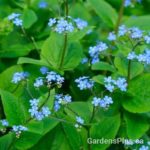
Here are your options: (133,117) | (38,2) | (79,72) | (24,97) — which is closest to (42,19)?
(38,2)

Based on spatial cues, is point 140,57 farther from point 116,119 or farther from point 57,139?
point 57,139

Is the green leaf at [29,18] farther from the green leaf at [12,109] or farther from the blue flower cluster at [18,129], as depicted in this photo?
the blue flower cluster at [18,129]

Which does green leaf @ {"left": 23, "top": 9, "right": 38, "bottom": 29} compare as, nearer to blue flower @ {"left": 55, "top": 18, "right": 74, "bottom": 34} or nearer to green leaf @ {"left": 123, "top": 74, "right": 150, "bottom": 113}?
blue flower @ {"left": 55, "top": 18, "right": 74, "bottom": 34}

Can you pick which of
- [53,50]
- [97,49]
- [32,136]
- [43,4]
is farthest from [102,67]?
[43,4]

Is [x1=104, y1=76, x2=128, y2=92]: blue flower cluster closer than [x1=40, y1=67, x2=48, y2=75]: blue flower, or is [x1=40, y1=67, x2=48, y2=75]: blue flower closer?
[x1=104, y1=76, x2=128, y2=92]: blue flower cluster

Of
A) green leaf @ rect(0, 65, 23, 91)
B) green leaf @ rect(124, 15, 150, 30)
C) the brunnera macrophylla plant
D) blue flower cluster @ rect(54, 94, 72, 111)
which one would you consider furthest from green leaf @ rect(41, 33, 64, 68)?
green leaf @ rect(124, 15, 150, 30)

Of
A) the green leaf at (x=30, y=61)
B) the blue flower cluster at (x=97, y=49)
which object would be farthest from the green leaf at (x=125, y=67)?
the green leaf at (x=30, y=61)
